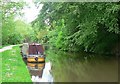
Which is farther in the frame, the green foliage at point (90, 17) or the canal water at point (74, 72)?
the green foliage at point (90, 17)

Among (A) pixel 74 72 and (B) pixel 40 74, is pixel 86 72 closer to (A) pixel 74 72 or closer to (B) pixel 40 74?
(A) pixel 74 72

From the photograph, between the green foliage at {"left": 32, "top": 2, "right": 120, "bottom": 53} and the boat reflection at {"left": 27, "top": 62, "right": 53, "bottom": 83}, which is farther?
the green foliage at {"left": 32, "top": 2, "right": 120, "bottom": 53}

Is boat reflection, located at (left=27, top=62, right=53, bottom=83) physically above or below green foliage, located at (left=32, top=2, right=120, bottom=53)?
below

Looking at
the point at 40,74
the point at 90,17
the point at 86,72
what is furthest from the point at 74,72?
the point at 90,17

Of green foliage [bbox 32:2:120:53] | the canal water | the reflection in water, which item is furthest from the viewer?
→ green foliage [bbox 32:2:120:53]

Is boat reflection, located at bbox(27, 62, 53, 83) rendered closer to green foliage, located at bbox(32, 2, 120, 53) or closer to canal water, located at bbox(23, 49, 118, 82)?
canal water, located at bbox(23, 49, 118, 82)

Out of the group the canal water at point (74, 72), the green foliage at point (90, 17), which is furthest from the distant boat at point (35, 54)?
the green foliage at point (90, 17)

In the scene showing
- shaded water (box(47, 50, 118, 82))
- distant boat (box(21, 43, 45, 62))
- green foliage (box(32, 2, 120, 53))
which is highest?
green foliage (box(32, 2, 120, 53))

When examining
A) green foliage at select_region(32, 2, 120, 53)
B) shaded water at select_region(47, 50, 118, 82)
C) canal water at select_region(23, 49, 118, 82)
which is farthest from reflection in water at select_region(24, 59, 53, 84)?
green foliage at select_region(32, 2, 120, 53)

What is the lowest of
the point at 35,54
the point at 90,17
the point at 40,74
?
the point at 40,74

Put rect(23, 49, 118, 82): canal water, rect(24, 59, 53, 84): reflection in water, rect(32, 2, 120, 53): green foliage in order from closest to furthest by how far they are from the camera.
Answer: rect(24, 59, 53, 84): reflection in water < rect(23, 49, 118, 82): canal water < rect(32, 2, 120, 53): green foliage

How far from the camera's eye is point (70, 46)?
4034 cm

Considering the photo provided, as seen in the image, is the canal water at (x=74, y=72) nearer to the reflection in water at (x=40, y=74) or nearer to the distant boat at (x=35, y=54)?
the reflection in water at (x=40, y=74)

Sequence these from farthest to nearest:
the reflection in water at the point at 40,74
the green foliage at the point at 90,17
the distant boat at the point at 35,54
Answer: the distant boat at the point at 35,54 < the green foliage at the point at 90,17 < the reflection in water at the point at 40,74
